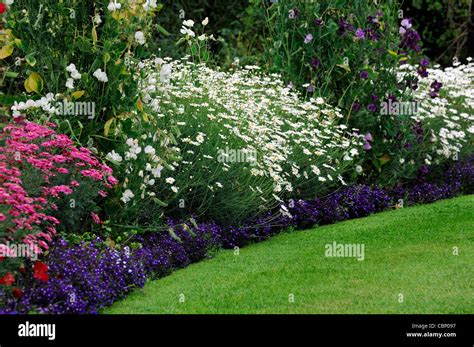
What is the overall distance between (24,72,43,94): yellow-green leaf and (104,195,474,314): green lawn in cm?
180

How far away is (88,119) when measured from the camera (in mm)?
7164

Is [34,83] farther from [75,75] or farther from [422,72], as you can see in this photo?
[422,72]

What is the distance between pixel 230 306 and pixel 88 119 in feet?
6.88

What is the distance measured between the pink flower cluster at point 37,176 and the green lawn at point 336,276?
0.86 m

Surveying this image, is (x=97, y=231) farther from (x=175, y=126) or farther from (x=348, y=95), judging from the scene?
(x=348, y=95)

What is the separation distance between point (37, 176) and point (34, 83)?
926mm

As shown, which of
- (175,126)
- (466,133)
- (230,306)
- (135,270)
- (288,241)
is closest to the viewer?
(230,306)

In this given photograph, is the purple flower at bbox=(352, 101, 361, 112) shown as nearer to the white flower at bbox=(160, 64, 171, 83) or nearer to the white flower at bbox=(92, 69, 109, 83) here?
the white flower at bbox=(160, 64, 171, 83)

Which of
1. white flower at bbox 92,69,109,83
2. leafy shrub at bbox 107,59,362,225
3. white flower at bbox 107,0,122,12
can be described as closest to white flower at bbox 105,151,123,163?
leafy shrub at bbox 107,59,362,225

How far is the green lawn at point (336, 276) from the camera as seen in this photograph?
19.9ft

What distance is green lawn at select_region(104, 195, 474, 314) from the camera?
606cm

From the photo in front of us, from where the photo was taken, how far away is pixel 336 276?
22.5ft

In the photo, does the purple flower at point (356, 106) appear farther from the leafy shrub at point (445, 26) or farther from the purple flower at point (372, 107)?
the leafy shrub at point (445, 26)

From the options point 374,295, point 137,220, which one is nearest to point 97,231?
point 137,220
